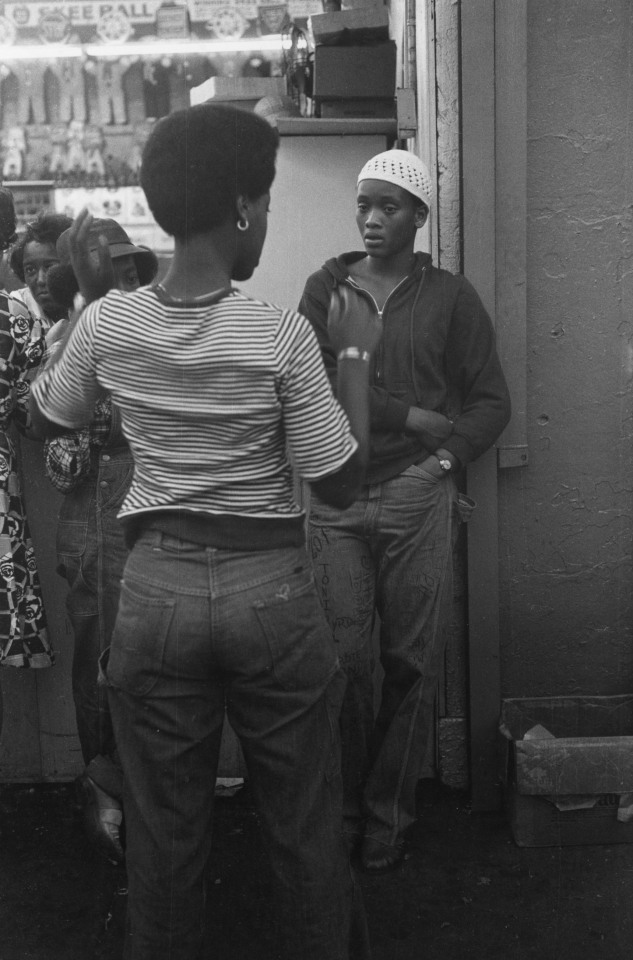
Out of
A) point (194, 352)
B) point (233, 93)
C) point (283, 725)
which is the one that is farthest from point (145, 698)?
point (233, 93)

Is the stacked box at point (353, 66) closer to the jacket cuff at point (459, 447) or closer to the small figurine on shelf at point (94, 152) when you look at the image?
the jacket cuff at point (459, 447)

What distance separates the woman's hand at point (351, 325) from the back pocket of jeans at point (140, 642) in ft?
1.82

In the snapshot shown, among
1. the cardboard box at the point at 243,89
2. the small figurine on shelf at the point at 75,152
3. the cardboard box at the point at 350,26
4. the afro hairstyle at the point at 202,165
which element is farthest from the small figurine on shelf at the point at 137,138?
the afro hairstyle at the point at 202,165

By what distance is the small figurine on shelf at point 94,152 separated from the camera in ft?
23.4

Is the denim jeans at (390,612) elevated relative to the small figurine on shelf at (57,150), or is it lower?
lower

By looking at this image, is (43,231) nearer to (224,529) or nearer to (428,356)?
(428,356)

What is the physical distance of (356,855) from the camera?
307cm

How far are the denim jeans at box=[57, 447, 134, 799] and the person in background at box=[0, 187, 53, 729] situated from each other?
11 centimetres

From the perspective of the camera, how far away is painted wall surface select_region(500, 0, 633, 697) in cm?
319

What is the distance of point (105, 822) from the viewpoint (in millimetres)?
3027

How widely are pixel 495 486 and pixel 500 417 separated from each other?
0.33 m

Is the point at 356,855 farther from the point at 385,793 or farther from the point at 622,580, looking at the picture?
the point at 622,580

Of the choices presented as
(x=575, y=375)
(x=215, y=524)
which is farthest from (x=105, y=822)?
(x=575, y=375)

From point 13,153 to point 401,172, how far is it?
16.4 feet
